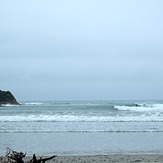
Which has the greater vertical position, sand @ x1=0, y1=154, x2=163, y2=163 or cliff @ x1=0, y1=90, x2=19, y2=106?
cliff @ x1=0, y1=90, x2=19, y2=106

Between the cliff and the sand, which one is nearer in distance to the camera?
A: the sand

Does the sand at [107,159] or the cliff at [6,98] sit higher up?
the cliff at [6,98]

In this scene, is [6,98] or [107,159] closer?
[107,159]

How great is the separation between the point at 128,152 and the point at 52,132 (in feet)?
24.0

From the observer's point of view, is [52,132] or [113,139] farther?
[52,132]

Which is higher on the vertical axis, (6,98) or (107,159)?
(6,98)

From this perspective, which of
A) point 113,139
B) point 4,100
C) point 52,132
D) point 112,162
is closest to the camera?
point 112,162

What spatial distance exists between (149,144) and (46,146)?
430cm

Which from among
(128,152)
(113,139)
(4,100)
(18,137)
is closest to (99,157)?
(128,152)

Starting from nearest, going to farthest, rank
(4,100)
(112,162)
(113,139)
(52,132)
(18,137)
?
(112,162) → (113,139) → (18,137) → (52,132) → (4,100)

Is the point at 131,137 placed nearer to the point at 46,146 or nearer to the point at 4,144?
the point at 46,146

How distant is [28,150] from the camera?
1320 cm

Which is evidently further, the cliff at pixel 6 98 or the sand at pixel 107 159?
the cliff at pixel 6 98

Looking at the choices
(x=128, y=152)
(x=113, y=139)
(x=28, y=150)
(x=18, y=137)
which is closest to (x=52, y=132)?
(x=18, y=137)
